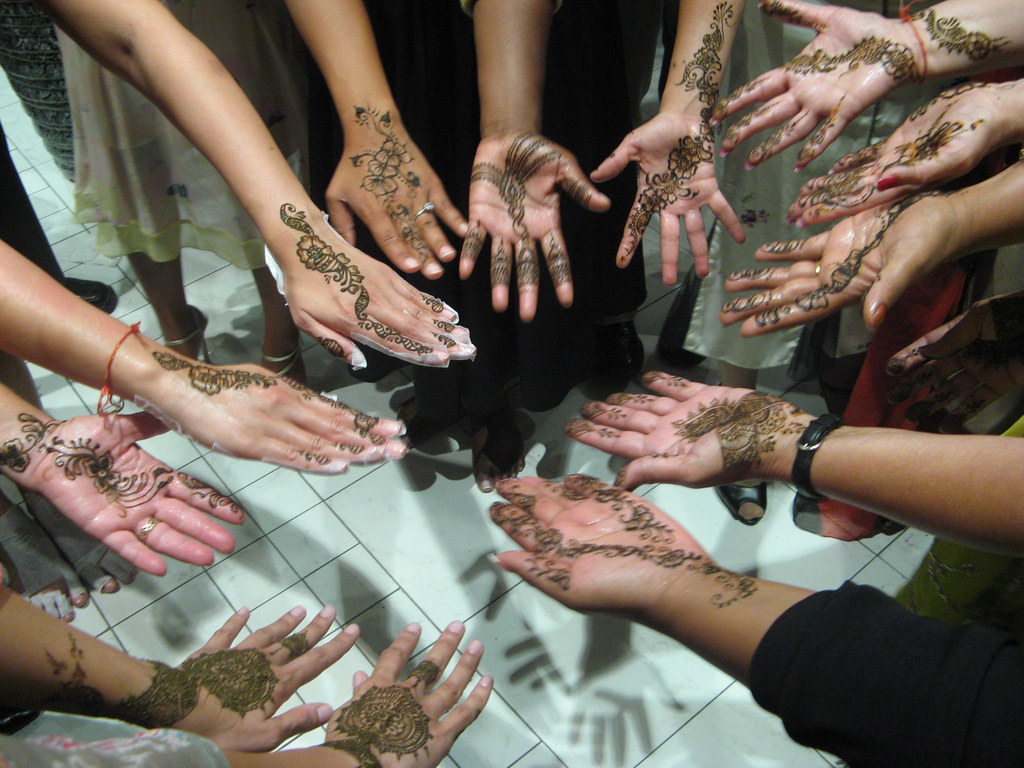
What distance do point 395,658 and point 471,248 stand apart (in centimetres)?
64

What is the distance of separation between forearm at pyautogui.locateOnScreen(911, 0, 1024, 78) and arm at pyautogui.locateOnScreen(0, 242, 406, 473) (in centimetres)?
98

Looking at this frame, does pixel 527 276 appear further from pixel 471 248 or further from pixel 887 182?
pixel 887 182

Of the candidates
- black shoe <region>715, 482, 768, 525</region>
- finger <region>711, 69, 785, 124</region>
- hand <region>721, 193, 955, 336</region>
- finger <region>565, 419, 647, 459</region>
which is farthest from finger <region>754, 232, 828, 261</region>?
black shoe <region>715, 482, 768, 525</region>

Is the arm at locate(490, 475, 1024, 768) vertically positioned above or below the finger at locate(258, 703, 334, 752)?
above

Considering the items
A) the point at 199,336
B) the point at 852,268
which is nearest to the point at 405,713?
the point at 852,268

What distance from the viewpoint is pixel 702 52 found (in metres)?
1.16

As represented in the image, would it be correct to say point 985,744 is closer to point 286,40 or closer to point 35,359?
point 35,359

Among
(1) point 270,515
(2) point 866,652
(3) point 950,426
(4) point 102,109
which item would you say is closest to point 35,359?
(4) point 102,109

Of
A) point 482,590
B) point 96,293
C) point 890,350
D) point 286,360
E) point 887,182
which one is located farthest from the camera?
point 96,293

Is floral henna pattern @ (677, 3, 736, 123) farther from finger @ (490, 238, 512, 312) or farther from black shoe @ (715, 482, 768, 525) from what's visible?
black shoe @ (715, 482, 768, 525)

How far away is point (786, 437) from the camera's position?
3.14 ft

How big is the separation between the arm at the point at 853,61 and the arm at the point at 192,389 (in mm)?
744

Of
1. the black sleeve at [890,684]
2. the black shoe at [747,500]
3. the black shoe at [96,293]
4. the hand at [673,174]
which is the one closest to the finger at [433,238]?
the hand at [673,174]

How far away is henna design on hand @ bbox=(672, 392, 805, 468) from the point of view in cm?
96
